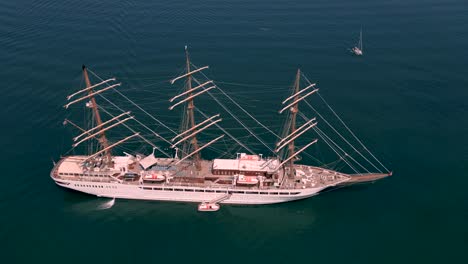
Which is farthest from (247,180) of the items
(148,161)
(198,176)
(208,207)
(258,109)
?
(258,109)

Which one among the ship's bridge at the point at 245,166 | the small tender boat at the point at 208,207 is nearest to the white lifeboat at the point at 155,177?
the small tender boat at the point at 208,207

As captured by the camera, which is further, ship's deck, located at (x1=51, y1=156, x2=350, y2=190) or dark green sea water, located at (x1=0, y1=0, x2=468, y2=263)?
ship's deck, located at (x1=51, y1=156, x2=350, y2=190)
